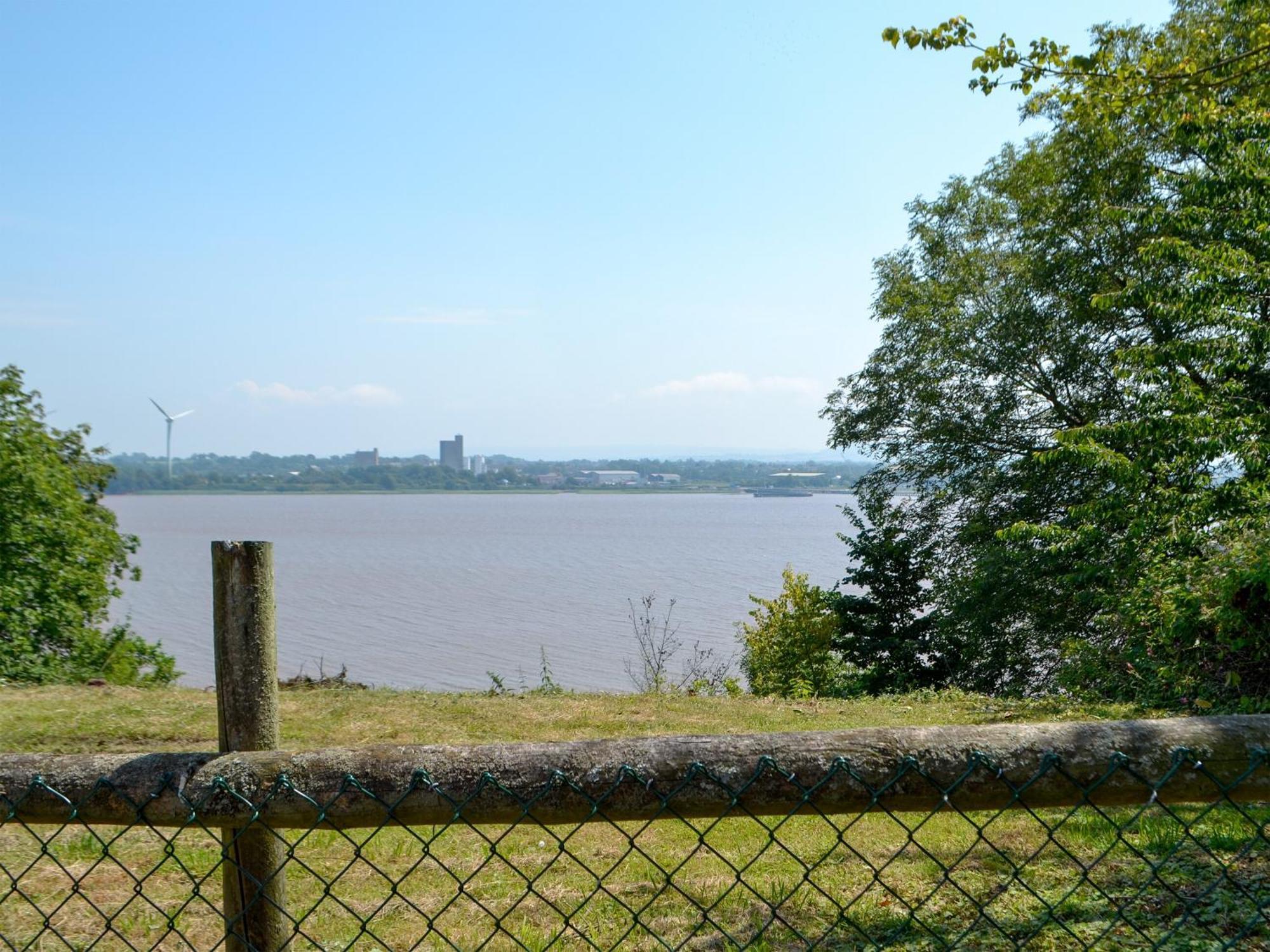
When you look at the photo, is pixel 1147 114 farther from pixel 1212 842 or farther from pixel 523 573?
pixel 523 573

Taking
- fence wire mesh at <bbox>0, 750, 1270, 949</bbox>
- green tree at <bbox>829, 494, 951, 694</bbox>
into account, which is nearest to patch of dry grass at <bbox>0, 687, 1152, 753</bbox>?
fence wire mesh at <bbox>0, 750, 1270, 949</bbox>

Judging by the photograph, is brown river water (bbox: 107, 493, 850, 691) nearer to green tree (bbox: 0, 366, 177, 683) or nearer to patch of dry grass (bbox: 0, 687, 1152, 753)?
green tree (bbox: 0, 366, 177, 683)

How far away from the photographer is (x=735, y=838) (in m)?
5.28

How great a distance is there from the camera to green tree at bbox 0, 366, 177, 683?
12859mm

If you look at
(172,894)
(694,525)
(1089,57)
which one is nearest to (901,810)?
(172,894)

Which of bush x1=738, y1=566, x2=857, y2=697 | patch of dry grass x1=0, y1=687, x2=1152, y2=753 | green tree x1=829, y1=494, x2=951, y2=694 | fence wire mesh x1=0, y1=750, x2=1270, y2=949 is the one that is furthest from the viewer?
green tree x1=829, y1=494, x2=951, y2=694

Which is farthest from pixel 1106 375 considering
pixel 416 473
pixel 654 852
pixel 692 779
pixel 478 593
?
pixel 416 473

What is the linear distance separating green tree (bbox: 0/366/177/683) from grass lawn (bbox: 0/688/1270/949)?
8787 mm

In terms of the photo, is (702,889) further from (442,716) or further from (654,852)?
(442,716)

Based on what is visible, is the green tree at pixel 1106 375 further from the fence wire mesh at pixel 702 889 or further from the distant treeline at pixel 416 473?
the distant treeline at pixel 416 473

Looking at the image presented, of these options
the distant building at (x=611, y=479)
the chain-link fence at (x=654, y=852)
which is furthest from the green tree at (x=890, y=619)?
the distant building at (x=611, y=479)

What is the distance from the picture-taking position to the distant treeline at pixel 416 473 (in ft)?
363

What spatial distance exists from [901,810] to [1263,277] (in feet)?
29.7

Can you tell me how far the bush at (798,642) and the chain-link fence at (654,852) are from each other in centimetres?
1295
